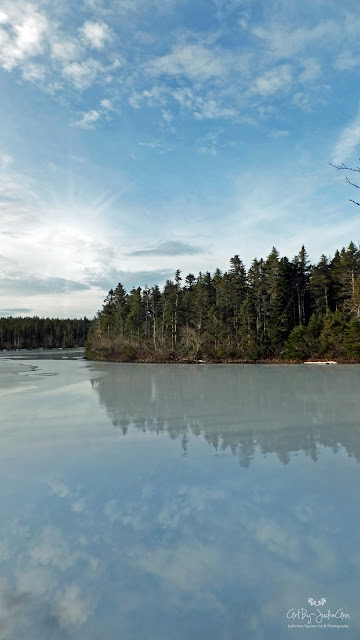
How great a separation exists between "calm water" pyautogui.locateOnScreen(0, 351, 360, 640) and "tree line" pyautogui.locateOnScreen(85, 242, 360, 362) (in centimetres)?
3588

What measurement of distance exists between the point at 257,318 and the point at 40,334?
12226 cm

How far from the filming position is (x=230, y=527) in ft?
14.6

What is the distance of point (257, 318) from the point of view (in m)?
50.8

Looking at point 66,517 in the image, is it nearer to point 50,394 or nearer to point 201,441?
point 201,441

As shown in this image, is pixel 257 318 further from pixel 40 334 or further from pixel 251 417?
pixel 40 334

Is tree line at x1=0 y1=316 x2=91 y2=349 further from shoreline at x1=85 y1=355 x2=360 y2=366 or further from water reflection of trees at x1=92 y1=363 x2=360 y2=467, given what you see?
water reflection of trees at x1=92 y1=363 x2=360 y2=467

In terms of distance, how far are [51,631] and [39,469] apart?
397 centimetres

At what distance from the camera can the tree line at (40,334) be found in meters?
148

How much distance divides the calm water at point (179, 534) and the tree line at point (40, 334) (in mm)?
150124
